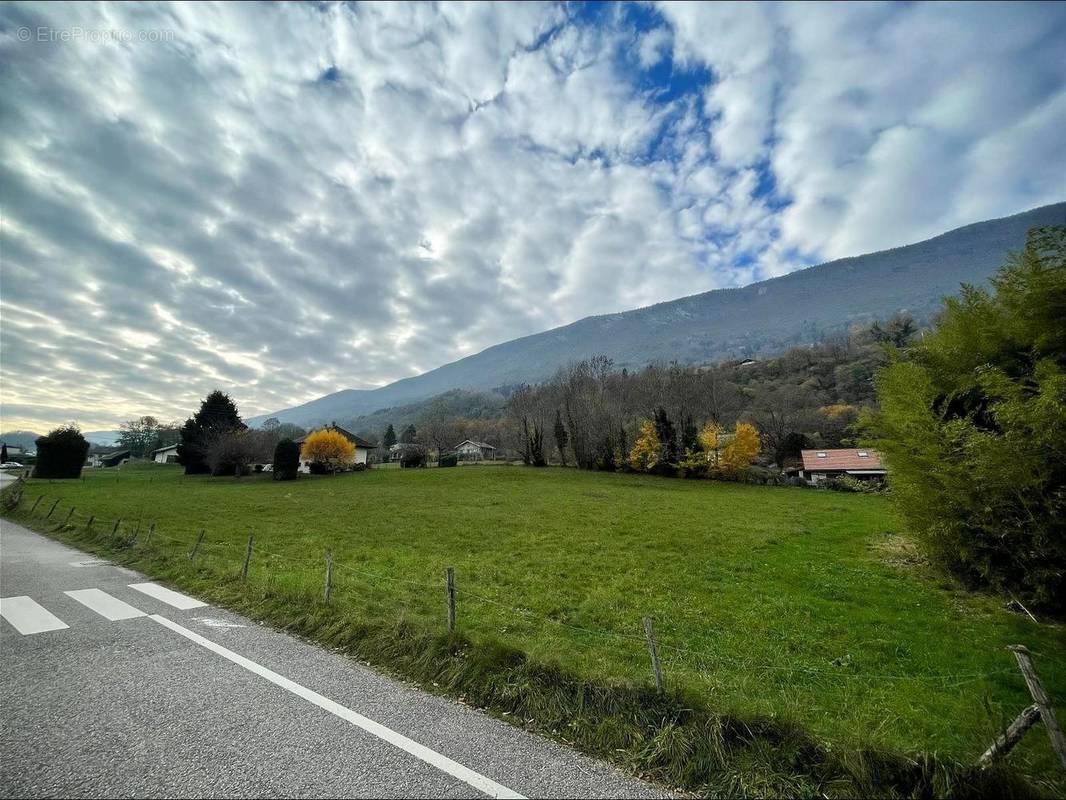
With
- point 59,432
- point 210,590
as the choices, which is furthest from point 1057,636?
point 59,432

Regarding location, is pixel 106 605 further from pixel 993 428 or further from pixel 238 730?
pixel 993 428

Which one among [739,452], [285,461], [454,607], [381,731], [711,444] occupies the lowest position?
[381,731]

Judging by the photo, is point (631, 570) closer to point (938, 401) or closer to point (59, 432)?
point (938, 401)

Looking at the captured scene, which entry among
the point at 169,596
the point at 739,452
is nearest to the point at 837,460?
the point at 739,452

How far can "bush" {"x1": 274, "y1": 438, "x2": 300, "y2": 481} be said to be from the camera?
50375 mm

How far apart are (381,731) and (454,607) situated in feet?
8.38

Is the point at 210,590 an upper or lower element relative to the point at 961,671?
upper

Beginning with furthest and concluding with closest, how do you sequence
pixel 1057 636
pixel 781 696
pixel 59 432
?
pixel 59 432
pixel 1057 636
pixel 781 696

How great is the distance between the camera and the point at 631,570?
12719 millimetres

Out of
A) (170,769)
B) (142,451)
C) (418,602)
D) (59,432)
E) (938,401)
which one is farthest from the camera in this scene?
(142,451)

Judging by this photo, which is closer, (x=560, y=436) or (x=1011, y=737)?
(x=1011, y=737)

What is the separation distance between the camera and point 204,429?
60406 mm

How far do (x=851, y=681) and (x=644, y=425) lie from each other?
46.1 meters

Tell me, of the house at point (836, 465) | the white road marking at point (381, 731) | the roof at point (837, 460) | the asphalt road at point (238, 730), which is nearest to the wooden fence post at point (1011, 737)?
the asphalt road at point (238, 730)
